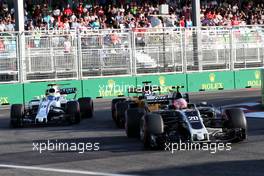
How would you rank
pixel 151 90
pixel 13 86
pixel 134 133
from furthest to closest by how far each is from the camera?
pixel 13 86 → pixel 151 90 → pixel 134 133

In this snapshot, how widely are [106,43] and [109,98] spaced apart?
2.03 metres

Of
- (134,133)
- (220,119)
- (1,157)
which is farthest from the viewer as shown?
(134,133)

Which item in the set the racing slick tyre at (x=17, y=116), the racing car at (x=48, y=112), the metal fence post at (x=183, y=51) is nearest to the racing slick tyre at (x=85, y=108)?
the racing car at (x=48, y=112)

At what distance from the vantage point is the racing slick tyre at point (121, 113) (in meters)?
15.7

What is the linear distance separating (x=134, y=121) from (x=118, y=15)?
18421mm

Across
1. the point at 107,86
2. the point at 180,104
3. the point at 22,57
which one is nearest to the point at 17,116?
the point at 180,104

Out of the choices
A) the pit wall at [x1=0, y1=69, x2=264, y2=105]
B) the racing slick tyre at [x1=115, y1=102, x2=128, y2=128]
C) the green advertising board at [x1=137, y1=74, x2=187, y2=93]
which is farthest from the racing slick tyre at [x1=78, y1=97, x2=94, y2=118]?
the green advertising board at [x1=137, y1=74, x2=187, y2=93]

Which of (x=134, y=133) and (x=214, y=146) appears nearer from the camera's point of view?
(x=214, y=146)

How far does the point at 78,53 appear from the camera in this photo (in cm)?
2522

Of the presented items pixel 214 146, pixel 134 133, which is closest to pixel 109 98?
pixel 134 133

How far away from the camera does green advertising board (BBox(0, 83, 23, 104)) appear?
23984mm

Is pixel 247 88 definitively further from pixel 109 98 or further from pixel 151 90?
pixel 151 90

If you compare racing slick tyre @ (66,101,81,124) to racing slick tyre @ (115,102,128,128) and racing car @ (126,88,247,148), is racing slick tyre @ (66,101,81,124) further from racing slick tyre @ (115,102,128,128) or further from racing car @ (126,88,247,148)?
racing car @ (126,88,247,148)

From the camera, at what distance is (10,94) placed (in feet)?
78.9
